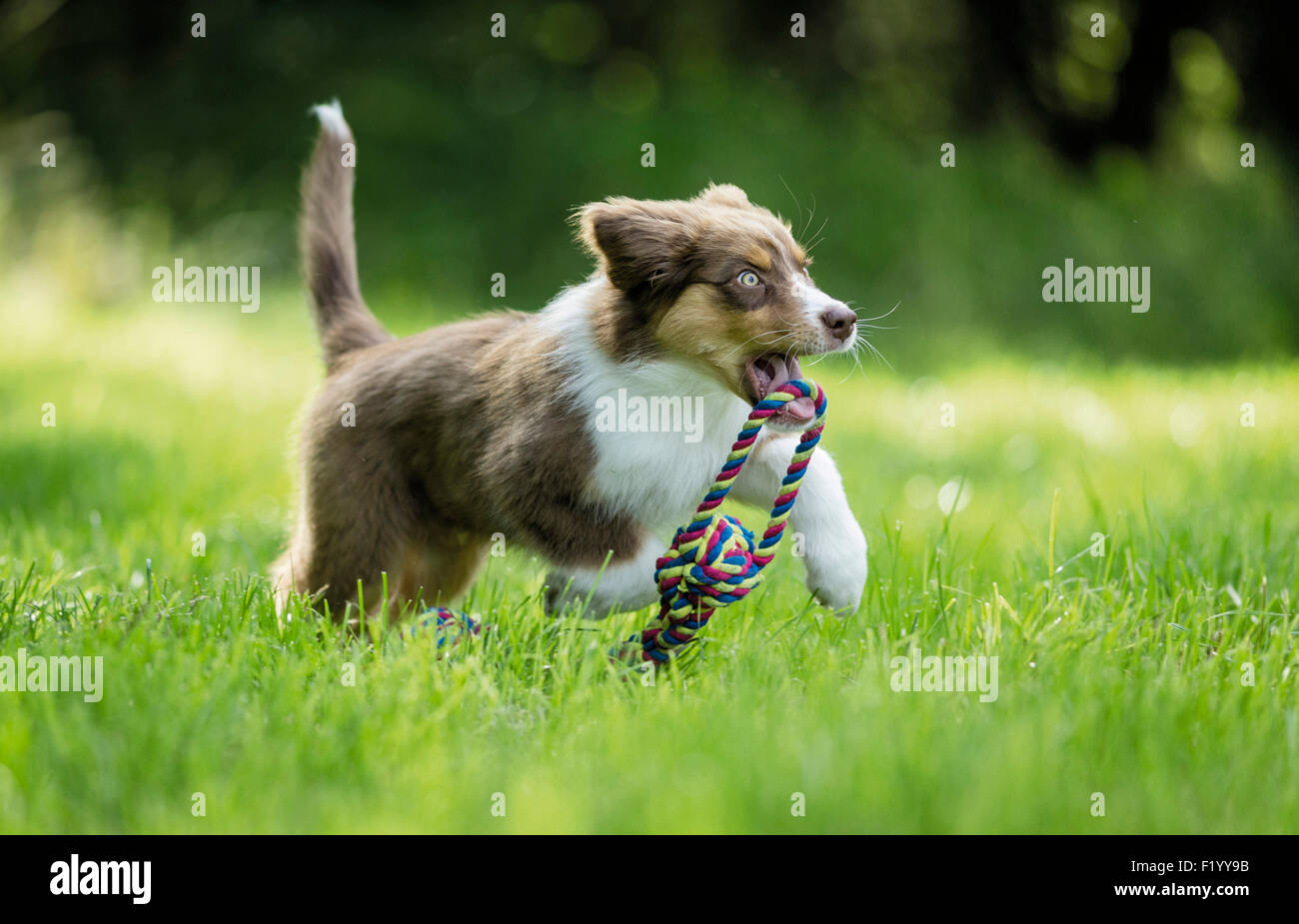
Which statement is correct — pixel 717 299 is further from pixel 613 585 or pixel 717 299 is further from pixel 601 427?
pixel 613 585

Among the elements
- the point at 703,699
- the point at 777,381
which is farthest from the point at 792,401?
the point at 703,699

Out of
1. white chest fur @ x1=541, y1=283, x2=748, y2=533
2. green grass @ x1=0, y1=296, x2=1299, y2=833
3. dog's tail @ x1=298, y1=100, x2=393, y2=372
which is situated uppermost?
dog's tail @ x1=298, y1=100, x2=393, y2=372

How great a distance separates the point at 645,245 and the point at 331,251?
143cm

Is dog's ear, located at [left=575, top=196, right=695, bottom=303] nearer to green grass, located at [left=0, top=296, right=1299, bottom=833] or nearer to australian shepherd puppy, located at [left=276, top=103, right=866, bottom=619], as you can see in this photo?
australian shepherd puppy, located at [left=276, top=103, right=866, bottom=619]

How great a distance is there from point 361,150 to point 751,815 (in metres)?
11.1

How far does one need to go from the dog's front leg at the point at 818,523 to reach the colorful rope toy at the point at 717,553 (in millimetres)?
192

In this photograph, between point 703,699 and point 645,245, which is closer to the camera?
point 703,699

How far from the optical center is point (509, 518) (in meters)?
3.56

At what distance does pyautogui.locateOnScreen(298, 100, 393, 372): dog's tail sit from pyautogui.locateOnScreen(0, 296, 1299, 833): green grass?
83cm

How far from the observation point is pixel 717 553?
10.4 ft

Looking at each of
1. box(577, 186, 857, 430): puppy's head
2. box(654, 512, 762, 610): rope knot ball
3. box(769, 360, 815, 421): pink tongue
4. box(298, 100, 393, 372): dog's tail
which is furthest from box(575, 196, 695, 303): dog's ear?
box(298, 100, 393, 372): dog's tail

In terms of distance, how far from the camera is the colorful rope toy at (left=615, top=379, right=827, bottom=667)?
3.15 meters

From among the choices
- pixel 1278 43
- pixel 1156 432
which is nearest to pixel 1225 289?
pixel 1278 43

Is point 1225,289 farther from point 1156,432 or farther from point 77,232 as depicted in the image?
point 77,232
